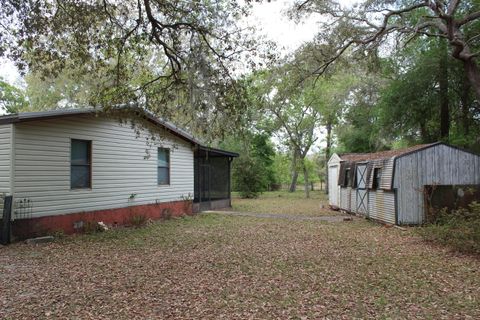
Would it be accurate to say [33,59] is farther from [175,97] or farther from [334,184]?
[334,184]

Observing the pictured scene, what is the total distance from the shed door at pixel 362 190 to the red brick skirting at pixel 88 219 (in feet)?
23.9

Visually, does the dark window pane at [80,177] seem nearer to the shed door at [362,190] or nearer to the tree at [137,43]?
the tree at [137,43]

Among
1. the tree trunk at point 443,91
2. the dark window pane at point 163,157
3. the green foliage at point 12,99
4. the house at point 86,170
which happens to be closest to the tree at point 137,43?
the house at point 86,170

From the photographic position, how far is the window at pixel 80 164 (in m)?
9.84

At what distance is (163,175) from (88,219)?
3.99 metres

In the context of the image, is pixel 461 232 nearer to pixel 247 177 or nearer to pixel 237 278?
pixel 237 278

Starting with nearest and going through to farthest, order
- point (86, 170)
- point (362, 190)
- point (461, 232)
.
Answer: point (461, 232)
point (86, 170)
point (362, 190)

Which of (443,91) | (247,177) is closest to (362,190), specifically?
(443,91)

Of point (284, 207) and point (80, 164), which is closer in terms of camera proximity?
point (80, 164)

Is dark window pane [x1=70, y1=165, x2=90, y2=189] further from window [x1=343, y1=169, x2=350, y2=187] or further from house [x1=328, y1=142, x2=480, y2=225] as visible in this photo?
window [x1=343, y1=169, x2=350, y2=187]

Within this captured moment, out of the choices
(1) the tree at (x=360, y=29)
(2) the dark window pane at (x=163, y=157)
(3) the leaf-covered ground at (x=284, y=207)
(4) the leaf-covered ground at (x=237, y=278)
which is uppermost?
(1) the tree at (x=360, y=29)

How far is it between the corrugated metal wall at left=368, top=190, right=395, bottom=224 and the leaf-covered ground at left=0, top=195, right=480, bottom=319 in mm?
1815

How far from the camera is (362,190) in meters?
13.8

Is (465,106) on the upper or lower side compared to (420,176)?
upper
